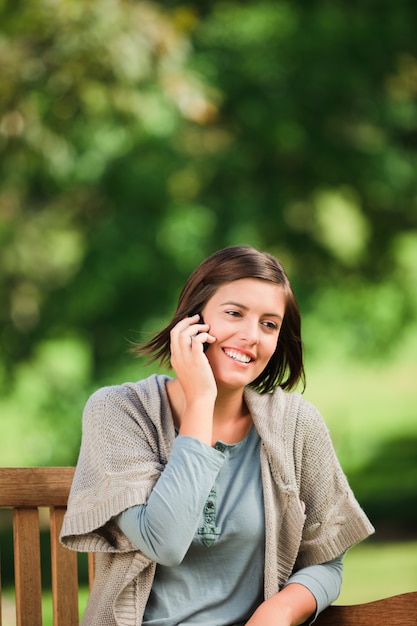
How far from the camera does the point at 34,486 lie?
2.44 metres

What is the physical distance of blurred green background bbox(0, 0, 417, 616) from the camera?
751 centimetres

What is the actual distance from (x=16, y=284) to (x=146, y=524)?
5.99 metres

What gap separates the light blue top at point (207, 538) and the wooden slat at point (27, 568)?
0.38m

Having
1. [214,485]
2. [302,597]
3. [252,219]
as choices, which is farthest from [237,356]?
[252,219]

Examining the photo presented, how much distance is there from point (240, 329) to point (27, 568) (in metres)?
0.77

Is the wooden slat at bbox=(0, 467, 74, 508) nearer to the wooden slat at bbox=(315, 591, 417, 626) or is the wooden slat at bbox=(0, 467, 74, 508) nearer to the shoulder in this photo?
the shoulder

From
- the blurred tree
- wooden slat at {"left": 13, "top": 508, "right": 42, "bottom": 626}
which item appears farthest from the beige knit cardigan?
the blurred tree

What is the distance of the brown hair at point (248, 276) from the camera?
2.22 meters

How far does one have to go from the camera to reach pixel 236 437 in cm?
231

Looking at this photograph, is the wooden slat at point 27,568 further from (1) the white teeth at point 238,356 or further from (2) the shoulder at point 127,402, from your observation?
(1) the white teeth at point 238,356

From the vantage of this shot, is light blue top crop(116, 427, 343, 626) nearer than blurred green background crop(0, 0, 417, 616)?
Yes

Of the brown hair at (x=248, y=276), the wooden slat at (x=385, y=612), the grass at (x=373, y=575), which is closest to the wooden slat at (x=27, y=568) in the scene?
the brown hair at (x=248, y=276)

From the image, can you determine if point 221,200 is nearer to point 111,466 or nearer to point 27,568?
point 27,568

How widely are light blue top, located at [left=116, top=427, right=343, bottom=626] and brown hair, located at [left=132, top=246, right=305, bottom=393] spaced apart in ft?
0.72
